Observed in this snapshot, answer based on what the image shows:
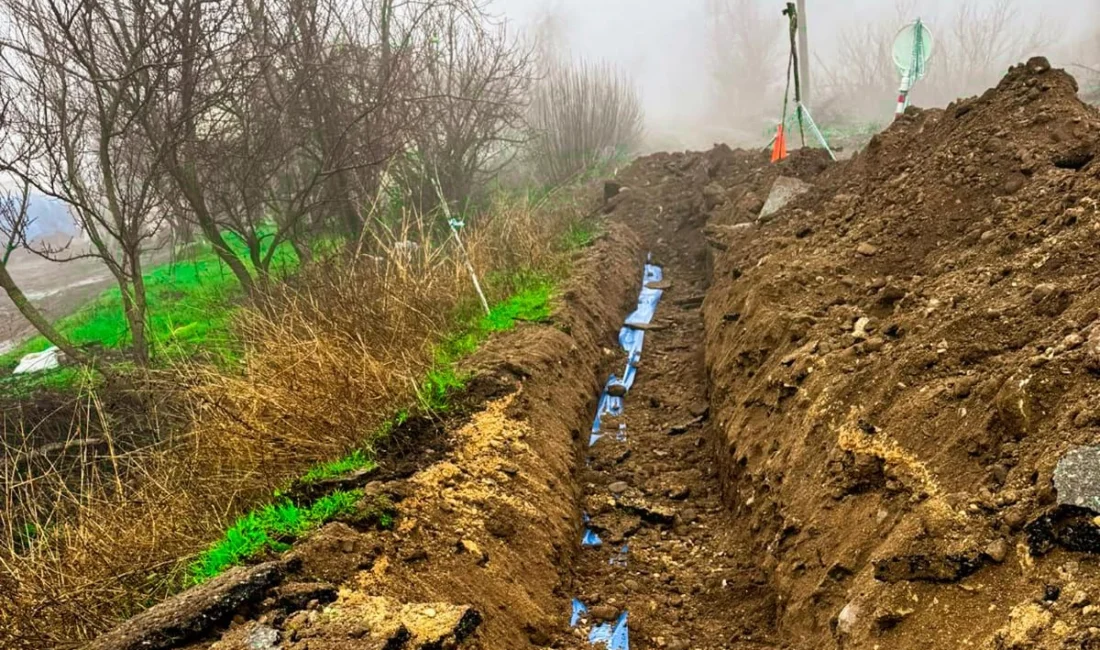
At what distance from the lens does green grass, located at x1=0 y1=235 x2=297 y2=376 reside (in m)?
5.76

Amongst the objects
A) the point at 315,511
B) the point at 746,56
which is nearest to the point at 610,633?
the point at 315,511

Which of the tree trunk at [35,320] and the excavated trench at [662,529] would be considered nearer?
the excavated trench at [662,529]

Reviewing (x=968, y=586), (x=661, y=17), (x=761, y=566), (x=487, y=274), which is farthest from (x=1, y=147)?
(x=661, y=17)

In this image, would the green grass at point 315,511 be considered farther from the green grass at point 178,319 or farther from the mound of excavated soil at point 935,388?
the mound of excavated soil at point 935,388

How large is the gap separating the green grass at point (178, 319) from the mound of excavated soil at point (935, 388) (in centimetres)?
366

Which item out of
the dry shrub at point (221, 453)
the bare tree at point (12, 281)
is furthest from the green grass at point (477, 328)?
the bare tree at point (12, 281)

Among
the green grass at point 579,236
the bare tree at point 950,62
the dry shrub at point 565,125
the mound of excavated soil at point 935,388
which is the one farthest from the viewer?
the bare tree at point 950,62

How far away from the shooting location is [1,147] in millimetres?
5520

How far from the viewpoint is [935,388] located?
2777mm

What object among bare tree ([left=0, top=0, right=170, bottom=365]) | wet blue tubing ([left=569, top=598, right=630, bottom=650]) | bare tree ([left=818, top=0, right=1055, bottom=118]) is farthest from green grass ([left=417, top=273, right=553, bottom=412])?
bare tree ([left=818, top=0, right=1055, bottom=118])

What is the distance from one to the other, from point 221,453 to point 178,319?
5671mm

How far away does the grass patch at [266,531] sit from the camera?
271 cm

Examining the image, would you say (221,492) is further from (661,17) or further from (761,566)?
(661,17)

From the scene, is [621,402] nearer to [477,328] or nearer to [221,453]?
[477,328]
